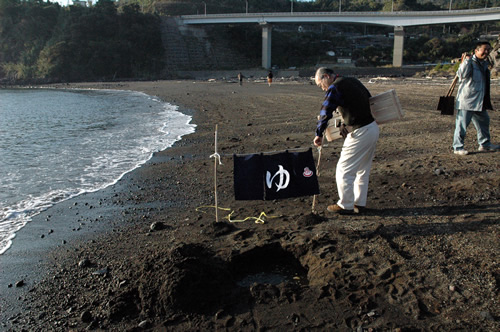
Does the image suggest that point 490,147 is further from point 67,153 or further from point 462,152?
point 67,153

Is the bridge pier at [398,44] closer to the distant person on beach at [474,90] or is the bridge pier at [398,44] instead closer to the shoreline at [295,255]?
the distant person on beach at [474,90]

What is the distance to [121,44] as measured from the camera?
73312 millimetres

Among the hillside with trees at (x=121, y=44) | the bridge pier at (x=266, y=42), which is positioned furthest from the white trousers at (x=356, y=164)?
the bridge pier at (x=266, y=42)

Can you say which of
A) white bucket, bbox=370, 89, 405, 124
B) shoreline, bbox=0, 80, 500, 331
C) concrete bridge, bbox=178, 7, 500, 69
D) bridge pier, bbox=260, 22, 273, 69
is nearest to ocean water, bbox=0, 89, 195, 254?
shoreline, bbox=0, 80, 500, 331

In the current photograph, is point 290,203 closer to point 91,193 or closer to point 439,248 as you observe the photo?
point 439,248

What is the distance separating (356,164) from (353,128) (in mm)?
462

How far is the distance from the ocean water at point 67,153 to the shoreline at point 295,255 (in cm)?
82

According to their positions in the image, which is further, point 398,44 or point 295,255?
point 398,44

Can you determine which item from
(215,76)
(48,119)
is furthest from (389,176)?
(215,76)

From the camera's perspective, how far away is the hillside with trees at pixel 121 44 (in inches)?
2739

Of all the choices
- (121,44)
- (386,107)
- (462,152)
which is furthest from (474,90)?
(121,44)

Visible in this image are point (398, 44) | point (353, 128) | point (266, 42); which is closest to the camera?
point (353, 128)

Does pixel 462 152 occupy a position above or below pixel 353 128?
below

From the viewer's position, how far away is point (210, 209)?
578cm
